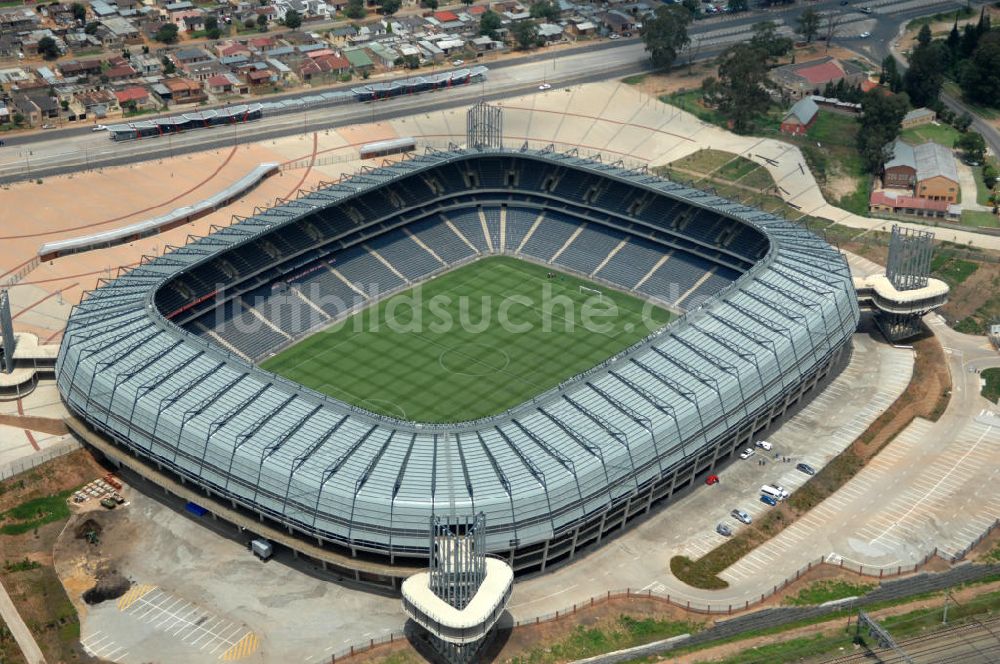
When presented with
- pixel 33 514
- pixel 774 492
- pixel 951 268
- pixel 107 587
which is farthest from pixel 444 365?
pixel 951 268

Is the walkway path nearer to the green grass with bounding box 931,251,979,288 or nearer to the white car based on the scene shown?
the white car

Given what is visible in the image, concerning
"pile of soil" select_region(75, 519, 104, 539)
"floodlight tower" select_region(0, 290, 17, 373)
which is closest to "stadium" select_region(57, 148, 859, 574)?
"pile of soil" select_region(75, 519, 104, 539)

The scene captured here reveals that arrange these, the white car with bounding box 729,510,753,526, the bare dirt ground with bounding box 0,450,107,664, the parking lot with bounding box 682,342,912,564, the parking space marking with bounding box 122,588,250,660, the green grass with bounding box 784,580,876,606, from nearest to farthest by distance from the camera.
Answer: the bare dirt ground with bounding box 0,450,107,664, the parking space marking with bounding box 122,588,250,660, the green grass with bounding box 784,580,876,606, the parking lot with bounding box 682,342,912,564, the white car with bounding box 729,510,753,526

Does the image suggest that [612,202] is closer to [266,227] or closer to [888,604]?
[266,227]

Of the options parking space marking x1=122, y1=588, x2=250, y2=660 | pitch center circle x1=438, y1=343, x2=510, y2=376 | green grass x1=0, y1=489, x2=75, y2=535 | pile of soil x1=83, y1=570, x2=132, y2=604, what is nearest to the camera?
parking space marking x1=122, y1=588, x2=250, y2=660

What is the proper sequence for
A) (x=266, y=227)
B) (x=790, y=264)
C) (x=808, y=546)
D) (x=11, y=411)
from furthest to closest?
1. (x=266, y=227)
2. (x=790, y=264)
3. (x=11, y=411)
4. (x=808, y=546)

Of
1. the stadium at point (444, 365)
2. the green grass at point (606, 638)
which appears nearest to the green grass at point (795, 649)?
the green grass at point (606, 638)

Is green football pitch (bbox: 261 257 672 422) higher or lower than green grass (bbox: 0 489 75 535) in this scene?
higher

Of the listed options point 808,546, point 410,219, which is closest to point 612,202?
point 410,219
